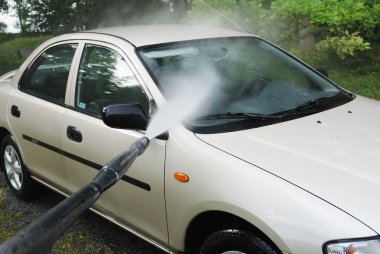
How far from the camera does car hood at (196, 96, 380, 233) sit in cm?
→ 206

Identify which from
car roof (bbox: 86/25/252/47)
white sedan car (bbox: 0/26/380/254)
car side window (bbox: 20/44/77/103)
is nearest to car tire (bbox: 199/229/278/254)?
white sedan car (bbox: 0/26/380/254)

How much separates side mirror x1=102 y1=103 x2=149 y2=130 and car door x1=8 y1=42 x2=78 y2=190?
911 millimetres

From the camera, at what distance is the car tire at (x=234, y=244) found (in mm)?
2195

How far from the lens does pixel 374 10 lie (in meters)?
5.95

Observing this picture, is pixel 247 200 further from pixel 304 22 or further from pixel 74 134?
pixel 304 22

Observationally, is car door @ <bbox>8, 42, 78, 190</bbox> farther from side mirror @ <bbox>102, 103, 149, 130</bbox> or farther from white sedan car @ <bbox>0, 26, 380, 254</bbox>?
side mirror @ <bbox>102, 103, 149, 130</bbox>

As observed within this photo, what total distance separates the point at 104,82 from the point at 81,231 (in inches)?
51.3

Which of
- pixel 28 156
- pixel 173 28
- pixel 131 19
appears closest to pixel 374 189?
pixel 173 28

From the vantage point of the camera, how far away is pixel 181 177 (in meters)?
2.52

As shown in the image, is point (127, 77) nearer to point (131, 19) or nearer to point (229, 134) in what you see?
point (229, 134)

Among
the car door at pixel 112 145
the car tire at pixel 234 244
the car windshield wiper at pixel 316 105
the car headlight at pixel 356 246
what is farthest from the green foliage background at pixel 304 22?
the car headlight at pixel 356 246

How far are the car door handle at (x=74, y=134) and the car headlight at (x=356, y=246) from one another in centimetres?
191

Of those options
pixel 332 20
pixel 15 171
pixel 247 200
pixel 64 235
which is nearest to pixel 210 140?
pixel 247 200

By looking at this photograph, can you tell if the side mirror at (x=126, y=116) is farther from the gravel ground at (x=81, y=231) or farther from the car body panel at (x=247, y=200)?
the gravel ground at (x=81, y=231)
